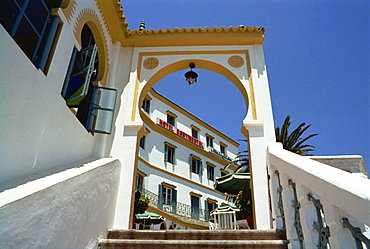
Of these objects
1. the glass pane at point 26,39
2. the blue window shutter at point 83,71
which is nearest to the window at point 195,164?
the glass pane at point 26,39

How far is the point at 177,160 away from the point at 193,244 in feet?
67.8

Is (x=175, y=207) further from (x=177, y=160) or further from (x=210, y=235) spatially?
(x=210, y=235)

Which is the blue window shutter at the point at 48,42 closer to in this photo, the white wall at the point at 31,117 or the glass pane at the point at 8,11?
the white wall at the point at 31,117

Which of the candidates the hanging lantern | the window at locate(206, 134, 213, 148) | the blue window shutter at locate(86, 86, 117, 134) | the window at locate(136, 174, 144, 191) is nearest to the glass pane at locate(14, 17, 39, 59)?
the blue window shutter at locate(86, 86, 117, 134)

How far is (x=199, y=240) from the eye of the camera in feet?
12.3

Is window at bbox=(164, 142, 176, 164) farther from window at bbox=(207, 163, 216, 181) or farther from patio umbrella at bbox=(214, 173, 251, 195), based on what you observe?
patio umbrella at bbox=(214, 173, 251, 195)

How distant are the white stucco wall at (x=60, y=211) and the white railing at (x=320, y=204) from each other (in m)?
2.28

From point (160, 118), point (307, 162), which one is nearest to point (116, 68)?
point (307, 162)

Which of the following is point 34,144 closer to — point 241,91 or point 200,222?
point 241,91

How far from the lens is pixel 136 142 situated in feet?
19.4

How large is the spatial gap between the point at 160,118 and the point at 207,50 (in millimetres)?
17410

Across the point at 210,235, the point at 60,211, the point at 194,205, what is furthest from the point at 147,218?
the point at 60,211

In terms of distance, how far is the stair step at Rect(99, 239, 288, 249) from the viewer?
11.3 feet

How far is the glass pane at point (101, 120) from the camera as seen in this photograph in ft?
19.0
